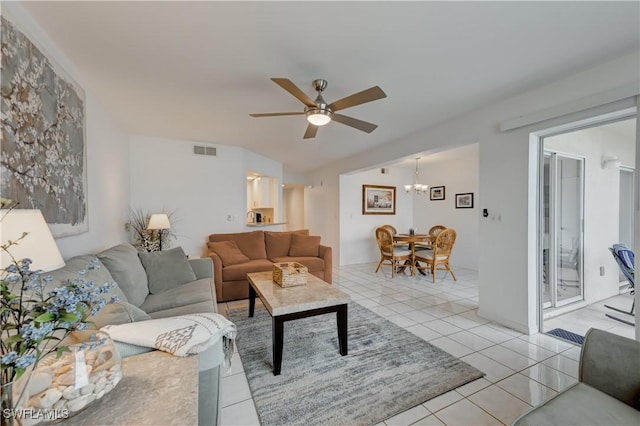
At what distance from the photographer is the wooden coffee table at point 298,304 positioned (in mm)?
1933

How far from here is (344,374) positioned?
193 cm

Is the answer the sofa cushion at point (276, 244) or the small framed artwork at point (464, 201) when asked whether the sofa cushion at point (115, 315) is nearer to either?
the sofa cushion at point (276, 244)

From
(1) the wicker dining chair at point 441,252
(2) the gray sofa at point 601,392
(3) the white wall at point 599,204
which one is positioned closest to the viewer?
(2) the gray sofa at point 601,392

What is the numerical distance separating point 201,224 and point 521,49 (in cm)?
456

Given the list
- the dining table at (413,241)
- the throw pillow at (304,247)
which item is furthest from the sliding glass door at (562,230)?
the throw pillow at (304,247)

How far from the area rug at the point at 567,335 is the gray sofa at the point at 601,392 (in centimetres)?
161

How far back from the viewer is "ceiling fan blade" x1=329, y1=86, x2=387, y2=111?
1848 mm

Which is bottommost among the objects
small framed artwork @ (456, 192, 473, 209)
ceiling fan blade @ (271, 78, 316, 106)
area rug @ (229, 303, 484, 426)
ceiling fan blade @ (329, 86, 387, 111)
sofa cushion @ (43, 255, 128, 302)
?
area rug @ (229, 303, 484, 426)

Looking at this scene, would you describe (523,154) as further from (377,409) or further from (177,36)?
(177,36)

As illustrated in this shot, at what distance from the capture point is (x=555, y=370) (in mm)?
1994

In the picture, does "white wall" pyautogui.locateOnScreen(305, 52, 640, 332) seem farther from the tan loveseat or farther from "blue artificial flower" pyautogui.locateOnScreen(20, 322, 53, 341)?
"blue artificial flower" pyautogui.locateOnScreen(20, 322, 53, 341)

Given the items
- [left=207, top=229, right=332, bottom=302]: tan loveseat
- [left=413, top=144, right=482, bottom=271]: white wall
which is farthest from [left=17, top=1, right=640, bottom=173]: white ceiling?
[left=413, top=144, right=482, bottom=271]: white wall

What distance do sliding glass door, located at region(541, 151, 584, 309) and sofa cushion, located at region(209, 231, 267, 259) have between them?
3.80 metres

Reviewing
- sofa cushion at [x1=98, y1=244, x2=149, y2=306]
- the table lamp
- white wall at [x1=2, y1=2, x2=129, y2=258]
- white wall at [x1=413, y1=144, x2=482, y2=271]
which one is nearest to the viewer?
white wall at [x1=2, y1=2, x2=129, y2=258]
